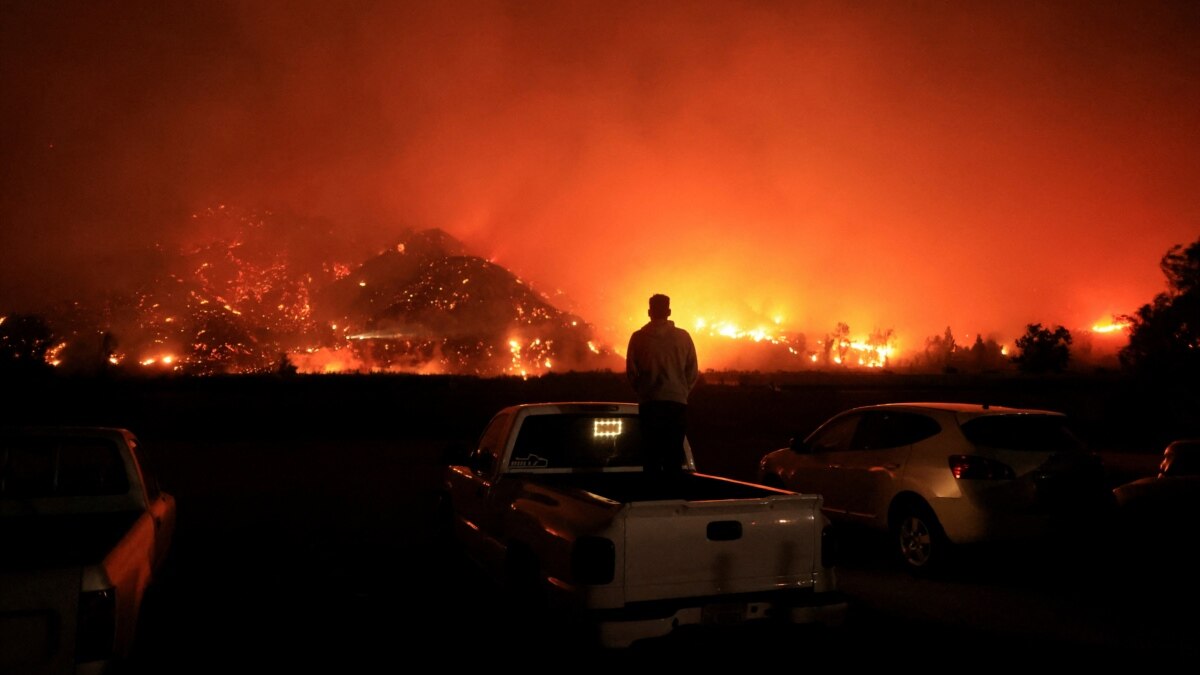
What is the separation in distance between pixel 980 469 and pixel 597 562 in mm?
4497

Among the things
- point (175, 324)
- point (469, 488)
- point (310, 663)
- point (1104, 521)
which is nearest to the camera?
point (310, 663)

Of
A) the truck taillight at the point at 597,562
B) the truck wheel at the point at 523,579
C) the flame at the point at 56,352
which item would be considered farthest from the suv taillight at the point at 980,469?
the flame at the point at 56,352

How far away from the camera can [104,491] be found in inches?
208

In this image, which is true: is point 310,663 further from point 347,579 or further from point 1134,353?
point 1134,353

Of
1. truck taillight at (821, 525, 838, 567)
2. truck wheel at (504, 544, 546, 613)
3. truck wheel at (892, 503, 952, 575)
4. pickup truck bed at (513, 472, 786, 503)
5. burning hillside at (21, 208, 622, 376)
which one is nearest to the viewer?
truck taillight at (821, 525, 838, 567)

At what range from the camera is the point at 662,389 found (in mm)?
6355

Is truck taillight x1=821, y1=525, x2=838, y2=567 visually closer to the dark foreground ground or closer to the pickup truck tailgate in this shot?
the pickup truck tailgate

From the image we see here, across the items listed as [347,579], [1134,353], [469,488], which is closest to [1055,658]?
[469,488]

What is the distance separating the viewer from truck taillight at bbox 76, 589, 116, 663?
11.5 ft

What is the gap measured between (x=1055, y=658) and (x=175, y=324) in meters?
99.8

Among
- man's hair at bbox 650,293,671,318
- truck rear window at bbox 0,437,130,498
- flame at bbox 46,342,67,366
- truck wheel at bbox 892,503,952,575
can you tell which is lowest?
truck wheel at bbox 892,503,952,575

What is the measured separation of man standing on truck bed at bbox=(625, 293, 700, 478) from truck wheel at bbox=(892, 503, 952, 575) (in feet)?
8.67

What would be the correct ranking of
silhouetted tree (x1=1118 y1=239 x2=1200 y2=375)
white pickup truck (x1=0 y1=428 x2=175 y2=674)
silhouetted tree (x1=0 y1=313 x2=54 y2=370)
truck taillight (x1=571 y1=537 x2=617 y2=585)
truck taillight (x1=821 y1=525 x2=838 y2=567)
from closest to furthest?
white pickup truck (x1=0 y1=428 x2=175 y2=674), truck taillight (x1=571 y1=537 x2=617 y2=585), truck taillight (x1=821 y1=525 x2=838 y2=567), silhouetted tree (x1=1118 y1=239 x2=1200 y2=375), silhouetted tree (x1=0 y1=313 x2=54 y2=370)

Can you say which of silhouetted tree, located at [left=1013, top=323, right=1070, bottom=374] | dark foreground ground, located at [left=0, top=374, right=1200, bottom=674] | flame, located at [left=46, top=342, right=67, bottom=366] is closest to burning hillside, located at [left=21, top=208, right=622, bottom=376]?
flame, located at [left=46, top=342, right=67, bottom=366]
